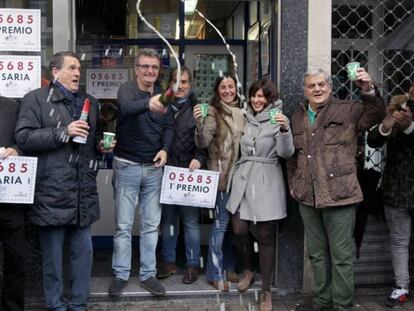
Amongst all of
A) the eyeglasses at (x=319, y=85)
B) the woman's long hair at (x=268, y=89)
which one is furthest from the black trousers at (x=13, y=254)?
the eyeglasses at (x=319, y=85)

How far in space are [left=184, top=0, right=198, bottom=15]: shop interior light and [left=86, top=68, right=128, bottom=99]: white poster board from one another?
44.1 inches

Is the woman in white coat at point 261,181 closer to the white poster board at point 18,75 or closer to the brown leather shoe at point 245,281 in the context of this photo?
the brown leather shoe at point 245,281

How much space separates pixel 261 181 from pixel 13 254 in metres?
2.11

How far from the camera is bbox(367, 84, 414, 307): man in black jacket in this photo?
5.17m

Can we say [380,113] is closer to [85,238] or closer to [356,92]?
[356,92]

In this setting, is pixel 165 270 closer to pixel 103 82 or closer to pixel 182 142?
pixel 182 142

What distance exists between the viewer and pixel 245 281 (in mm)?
5586

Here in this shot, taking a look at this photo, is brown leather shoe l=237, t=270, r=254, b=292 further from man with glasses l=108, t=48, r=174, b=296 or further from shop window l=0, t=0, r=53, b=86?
shop window l=0, t=0, r=53, b=86

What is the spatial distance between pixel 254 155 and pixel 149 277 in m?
1.48

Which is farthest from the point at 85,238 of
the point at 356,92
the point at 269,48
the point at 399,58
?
the point at 399,58

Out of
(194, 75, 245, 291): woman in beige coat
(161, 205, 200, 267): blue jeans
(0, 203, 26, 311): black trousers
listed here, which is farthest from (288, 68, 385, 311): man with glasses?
(0, 203, 26, 311): black trousers

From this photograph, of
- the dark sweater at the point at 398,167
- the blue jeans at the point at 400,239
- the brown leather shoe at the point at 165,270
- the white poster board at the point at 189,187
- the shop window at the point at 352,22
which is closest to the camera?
the dark sweater at the point at 398,167

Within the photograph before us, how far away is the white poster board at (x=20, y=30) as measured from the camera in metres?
5.15

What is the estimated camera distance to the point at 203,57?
293 inches
